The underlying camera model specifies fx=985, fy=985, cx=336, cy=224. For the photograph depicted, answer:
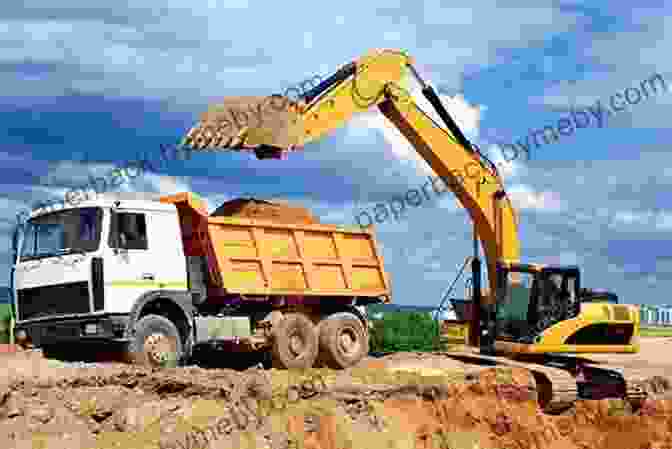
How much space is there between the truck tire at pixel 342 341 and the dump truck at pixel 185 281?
0.9 inches

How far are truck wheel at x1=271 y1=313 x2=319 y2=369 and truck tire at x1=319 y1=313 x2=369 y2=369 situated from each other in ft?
0.92

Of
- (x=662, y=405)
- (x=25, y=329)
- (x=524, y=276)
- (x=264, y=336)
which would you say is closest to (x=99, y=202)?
(x=25, y=329)

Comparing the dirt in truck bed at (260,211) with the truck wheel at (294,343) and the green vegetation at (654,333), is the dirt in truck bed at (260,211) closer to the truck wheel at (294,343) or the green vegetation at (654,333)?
the truck wheel at (294,343)

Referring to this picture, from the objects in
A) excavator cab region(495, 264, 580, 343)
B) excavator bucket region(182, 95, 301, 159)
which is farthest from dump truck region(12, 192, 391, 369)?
excavator cab region(495, 264, 580, 343)

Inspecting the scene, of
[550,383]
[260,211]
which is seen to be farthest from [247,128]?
[550,383]

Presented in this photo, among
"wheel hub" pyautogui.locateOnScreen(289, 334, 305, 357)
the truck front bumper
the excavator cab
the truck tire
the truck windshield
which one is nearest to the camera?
the truck front bumper

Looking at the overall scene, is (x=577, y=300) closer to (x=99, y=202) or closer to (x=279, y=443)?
(x=279, y=443)

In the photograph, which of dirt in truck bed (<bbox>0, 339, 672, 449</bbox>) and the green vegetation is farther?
the green vegetation

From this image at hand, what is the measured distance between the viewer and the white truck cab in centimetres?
1544

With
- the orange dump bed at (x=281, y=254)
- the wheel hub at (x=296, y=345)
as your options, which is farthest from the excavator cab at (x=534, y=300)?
the wheel hub at (x=296, y=345)

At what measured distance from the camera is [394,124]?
2116 cm

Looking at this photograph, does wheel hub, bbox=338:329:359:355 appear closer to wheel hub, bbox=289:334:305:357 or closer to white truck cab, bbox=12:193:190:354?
wheel hub, bbox=289:334:305:357

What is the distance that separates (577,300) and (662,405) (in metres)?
2.97

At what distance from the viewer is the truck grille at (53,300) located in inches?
609
